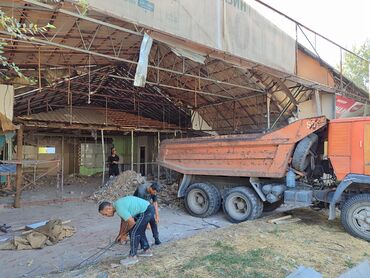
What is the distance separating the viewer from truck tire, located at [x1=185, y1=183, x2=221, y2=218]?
29.1 feet

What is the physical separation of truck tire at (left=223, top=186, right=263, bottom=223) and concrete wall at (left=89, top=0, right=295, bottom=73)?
Result: 3.48m

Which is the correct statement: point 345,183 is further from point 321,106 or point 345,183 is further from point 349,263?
point 321,106

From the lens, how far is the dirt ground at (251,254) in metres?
4.43

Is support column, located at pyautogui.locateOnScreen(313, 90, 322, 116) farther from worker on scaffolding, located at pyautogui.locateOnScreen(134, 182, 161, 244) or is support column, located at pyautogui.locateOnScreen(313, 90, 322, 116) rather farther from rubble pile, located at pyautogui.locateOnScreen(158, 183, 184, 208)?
worker on scaffolding, located at pyautogui.locateOnScreen(134, 182, 161, 244)

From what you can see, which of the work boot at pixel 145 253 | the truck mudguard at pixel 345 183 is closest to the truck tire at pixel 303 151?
the truck mudguard at pixel 345 183

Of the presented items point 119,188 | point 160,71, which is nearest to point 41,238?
point 119,188

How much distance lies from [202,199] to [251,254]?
13.6ft

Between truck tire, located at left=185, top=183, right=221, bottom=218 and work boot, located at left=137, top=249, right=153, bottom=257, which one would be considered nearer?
work boot, located at left=137, top=249, right=153, bottom=257

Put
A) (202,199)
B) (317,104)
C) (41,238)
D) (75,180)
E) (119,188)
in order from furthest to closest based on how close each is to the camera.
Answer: (75,180)
(317,104)
(119,188)
(202,199)
(41,238)

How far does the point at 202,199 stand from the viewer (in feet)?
30.2

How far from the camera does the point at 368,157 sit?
259 inches

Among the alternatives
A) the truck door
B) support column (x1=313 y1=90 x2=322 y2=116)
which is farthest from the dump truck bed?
support column (x1=313 y1=90 x2=322 y2=116)

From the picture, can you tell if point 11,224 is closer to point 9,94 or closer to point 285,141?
point 9,94

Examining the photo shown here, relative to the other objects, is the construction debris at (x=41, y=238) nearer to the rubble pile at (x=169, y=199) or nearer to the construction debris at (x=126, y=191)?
the rubble pile at (x=169, y=199)
